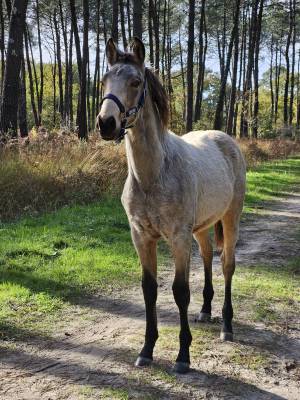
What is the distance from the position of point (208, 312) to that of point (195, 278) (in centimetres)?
125

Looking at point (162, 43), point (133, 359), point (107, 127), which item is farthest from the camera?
point (162, 43)

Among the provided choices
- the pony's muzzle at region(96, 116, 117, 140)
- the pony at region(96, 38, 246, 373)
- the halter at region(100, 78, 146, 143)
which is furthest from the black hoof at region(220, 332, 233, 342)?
the pony's muzzle at region(96, 116, 117, 140)

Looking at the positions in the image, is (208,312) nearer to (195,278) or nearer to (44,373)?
(195,278)

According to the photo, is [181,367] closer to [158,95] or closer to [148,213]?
[148,213]

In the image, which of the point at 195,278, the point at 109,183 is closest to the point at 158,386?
the point at 195,278

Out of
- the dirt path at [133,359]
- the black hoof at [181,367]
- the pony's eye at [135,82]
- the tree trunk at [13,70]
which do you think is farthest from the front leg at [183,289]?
the tree trunk at [13,70]

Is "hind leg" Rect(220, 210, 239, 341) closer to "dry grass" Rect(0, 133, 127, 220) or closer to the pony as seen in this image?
the pony

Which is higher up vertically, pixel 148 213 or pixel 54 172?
pixel 54 172

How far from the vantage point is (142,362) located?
12.2 ft

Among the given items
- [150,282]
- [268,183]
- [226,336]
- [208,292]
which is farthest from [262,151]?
[150,282]

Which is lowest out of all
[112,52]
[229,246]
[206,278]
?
[206,278]

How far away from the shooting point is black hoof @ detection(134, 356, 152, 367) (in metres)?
3.72

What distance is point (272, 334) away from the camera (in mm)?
4379

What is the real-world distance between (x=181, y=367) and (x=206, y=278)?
1487 mm
